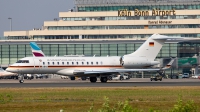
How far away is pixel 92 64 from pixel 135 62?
6411mm

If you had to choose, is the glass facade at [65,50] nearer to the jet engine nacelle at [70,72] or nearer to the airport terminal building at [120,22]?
the airport terminal building at [120,22]

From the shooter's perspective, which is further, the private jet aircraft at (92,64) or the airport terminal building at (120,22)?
the airport terminal building at (120,22)

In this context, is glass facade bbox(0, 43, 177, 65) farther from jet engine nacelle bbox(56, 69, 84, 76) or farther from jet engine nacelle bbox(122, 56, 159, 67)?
jet engine nacelle bbox(56, 69, 84, 76)

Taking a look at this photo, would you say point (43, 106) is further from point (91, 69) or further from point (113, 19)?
point (113, 19)

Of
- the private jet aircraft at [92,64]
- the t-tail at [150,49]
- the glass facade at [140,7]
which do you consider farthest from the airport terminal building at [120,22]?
the private jet aircraft at [92,64]

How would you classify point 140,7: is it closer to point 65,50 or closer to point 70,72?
point 65,50

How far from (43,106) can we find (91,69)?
156 feet

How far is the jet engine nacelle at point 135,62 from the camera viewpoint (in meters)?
87.9

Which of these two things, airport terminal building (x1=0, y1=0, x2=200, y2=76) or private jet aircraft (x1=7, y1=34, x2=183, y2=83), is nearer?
private jet aircraft (x1=7, y1=34, x2=183, y2=83)

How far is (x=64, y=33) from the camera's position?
518ft

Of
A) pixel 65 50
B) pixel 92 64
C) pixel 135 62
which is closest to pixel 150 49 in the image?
pixel 135 62

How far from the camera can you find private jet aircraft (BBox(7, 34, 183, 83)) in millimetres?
86250

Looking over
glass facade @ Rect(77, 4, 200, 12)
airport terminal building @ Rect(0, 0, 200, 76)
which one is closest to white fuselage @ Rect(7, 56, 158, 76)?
airport terminal building @ Rect(0, 0, 200, 76)

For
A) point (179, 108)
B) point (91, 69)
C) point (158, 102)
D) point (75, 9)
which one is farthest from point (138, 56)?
point (75, 9)
